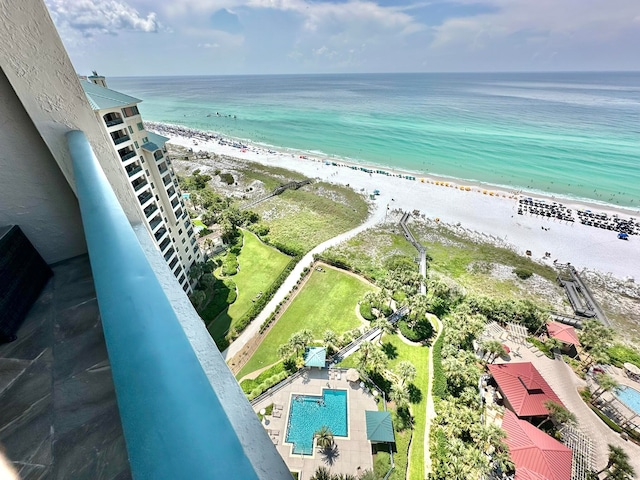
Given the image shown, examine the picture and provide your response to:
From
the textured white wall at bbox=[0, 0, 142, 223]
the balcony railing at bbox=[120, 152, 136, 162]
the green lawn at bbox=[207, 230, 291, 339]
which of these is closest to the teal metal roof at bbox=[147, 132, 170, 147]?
the balcony railing at bbox=[120, 152, 136, 162]

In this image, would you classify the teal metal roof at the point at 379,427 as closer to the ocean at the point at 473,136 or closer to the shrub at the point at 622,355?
the shrub at the point at 622,355

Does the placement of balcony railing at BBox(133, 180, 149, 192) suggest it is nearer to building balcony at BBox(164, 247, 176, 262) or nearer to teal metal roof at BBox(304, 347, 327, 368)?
building balcony at BBox(164, 247, 176, 262)

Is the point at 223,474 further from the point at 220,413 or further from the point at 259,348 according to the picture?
the point at 259,348

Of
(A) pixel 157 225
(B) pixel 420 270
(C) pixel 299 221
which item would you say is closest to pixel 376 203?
(C) pixel 299 221

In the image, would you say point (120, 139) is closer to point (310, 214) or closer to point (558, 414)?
point (310, 214)

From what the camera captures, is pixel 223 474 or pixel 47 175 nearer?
pixel 223 474

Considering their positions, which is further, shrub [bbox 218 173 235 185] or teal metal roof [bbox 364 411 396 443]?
shrub [bbox 218 173 235 185]

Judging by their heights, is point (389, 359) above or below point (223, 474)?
below
